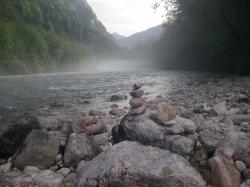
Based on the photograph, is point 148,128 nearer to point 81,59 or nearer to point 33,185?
point 33,185

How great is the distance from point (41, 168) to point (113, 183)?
6.93 feet

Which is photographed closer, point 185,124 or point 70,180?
point 70,180

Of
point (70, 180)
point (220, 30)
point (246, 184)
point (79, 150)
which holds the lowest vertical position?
point (70, 180)

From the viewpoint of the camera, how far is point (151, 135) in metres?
5.62

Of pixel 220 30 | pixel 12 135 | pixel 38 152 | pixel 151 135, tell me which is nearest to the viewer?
pixel 151 135

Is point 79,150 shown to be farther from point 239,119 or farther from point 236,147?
point 239,119

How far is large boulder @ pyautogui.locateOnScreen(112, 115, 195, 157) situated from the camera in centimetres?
529

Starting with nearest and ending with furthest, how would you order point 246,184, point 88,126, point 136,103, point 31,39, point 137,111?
point 246,184 → point 137,111 → point 136,103 → point 88,126 → point 31,39

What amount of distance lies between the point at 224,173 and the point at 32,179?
3.09 metres

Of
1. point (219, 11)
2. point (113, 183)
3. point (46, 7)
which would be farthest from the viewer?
point (46, 7)

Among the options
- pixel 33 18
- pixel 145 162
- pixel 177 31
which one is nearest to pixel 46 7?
pixel 33 18

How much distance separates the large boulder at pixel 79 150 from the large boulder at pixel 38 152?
0.31m

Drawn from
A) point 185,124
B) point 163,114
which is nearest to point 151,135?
point 163,114

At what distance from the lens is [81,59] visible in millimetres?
101250
